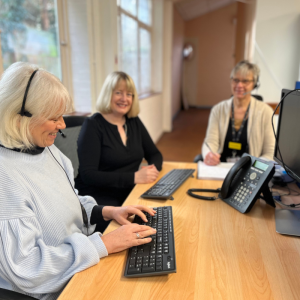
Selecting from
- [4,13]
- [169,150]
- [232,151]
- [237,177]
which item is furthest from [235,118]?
[169,150]

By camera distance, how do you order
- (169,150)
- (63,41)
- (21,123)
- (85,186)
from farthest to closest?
(169,150) → (63,41) → (85,186) → (21,123)

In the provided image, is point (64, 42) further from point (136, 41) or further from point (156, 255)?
point (156, 255)

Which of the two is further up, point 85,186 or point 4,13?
point 4,13

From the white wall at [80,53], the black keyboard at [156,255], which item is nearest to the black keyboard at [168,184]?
the black keyboard at [156,255]

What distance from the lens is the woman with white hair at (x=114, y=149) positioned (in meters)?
1.66

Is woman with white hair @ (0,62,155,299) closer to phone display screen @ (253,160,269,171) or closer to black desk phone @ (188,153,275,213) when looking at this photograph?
black desk phone @ (188,153,275,213)

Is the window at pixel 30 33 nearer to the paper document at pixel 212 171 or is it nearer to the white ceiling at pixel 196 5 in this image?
the paper document at pixel 212 171

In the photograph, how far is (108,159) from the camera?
5.90ft

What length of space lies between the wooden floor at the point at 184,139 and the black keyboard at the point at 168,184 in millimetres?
2966

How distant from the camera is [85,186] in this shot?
5.89 feet

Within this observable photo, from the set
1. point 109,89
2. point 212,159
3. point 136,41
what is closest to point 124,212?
point 212,159

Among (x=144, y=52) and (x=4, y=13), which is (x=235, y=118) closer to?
(x=4, y=13)

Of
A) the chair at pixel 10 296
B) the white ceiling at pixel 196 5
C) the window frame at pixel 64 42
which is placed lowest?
the chair at pixel 10 296

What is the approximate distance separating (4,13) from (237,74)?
1711mm
